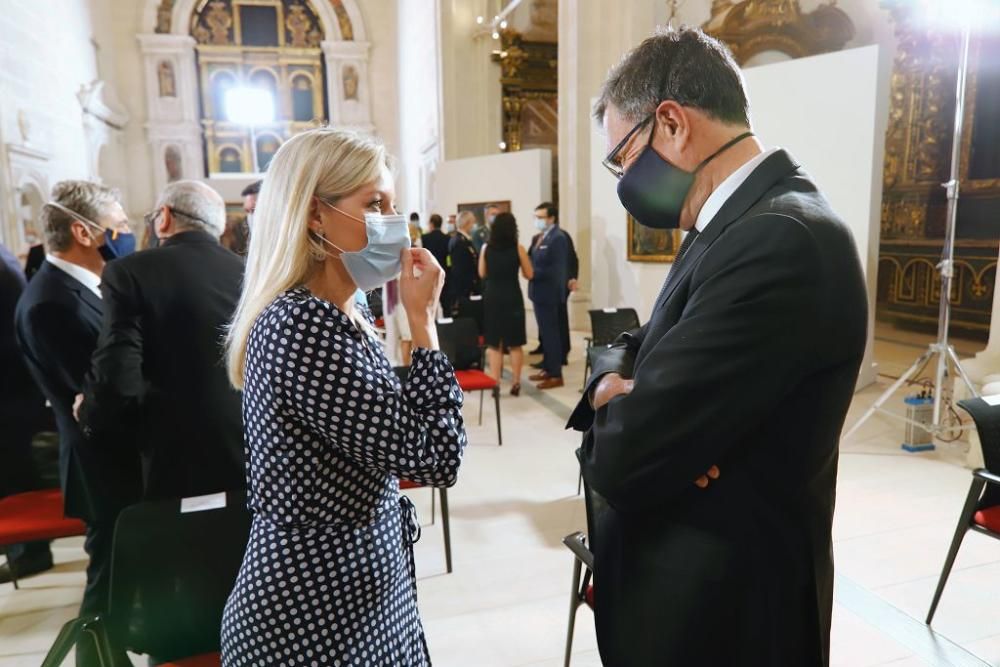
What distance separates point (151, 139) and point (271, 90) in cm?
350

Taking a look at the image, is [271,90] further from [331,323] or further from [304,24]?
[331,323]

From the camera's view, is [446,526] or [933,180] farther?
[933,180]

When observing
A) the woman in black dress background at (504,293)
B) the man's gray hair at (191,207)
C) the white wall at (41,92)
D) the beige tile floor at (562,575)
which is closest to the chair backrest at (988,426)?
the beige tile floor at (562,575)

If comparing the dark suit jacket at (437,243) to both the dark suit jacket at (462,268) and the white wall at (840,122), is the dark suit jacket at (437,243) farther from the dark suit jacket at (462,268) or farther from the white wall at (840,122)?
the white wall at (840,122)

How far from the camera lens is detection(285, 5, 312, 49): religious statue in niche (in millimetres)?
18711

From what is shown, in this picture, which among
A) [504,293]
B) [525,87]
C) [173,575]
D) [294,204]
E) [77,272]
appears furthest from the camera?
[525,87]

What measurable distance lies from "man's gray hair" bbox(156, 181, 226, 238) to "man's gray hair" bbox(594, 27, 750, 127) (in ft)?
5.31

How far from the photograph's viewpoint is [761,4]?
9438mm

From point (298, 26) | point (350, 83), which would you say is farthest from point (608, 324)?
point (298, 26)

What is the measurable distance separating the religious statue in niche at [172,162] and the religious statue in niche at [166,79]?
55.9 inches

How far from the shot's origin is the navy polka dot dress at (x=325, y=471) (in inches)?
46.1

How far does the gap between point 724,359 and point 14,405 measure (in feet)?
10.2

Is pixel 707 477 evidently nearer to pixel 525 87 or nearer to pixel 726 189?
pixel 726 189

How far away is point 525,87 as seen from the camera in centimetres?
1284
